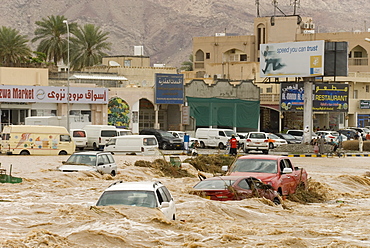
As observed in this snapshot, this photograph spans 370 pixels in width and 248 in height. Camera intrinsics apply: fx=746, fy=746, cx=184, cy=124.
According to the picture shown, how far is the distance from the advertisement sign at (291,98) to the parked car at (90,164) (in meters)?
35.2

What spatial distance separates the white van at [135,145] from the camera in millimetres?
44094

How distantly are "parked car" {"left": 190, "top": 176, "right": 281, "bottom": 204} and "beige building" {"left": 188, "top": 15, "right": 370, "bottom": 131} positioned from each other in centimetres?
4366

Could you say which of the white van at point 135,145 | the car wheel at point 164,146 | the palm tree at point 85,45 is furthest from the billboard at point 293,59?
the palm tree at point 85,45

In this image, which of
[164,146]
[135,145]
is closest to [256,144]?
[164,146]

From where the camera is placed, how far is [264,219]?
1938cm

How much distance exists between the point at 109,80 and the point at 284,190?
46212 mm

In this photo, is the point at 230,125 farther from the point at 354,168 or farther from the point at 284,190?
the point at 284,190

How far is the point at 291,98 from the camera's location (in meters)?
64.6

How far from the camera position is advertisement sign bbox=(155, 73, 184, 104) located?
6512cm

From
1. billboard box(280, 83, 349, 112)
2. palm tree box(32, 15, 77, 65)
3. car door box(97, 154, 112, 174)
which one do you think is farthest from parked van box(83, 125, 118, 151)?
palm tree box(32, 15, 77, 65)

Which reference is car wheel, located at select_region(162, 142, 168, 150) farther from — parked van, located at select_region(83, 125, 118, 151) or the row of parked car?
the row of parked car

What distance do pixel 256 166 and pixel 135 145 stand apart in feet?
69.1

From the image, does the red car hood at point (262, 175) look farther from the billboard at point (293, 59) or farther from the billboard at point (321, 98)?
the billboard at point (321, 98)

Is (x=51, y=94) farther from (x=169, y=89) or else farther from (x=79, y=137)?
(x=169, y=89)
